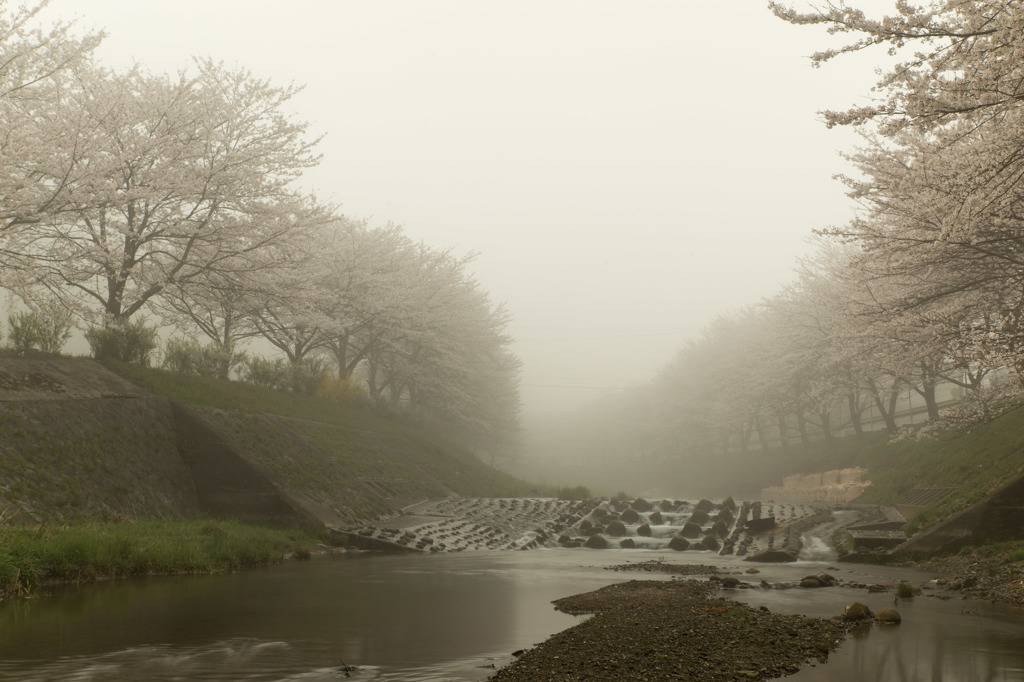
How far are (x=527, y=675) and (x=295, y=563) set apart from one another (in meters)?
11.7

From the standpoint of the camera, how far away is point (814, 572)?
15.7 m

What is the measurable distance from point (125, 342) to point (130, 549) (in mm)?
12605

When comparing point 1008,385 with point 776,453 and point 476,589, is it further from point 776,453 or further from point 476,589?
point 776,453

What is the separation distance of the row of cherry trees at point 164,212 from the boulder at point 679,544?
53.6ft

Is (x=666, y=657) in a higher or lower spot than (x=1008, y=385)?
lower

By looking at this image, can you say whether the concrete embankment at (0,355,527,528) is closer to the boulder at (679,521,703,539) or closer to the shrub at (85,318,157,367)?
the shrub at (85,318,157,367)

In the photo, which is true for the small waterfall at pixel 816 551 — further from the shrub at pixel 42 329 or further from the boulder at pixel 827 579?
the shrub at pixel 42 329

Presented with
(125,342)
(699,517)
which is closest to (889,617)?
(699,517)

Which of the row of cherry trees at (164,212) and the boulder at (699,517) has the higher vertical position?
the row of cherry trees at (164,212)

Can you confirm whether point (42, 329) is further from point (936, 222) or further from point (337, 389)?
point (936, 222)

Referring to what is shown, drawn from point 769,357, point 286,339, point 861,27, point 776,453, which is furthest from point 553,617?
point 776,453

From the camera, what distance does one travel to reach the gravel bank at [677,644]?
661 cm

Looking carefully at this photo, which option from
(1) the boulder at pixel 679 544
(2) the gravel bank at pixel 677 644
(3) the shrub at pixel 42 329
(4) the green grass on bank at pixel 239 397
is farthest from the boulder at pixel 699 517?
(3) the shrub at pixel 42 329

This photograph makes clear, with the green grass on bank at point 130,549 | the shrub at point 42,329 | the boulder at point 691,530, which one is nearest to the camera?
the green grass on bank at point 130,549
